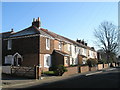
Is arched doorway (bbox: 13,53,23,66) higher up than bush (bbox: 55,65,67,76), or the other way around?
arched doorway (bbox: 13,53,23,66)

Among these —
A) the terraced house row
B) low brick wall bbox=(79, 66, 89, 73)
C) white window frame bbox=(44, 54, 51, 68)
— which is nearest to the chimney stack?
the terraced house row

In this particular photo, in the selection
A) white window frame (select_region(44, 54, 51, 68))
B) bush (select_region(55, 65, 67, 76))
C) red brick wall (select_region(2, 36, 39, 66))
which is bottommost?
bush (select_region(55, 65, 67, 76))

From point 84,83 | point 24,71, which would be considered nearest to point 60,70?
point 24,71

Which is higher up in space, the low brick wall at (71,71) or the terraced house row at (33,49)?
A: the terraced house row at (33,49)

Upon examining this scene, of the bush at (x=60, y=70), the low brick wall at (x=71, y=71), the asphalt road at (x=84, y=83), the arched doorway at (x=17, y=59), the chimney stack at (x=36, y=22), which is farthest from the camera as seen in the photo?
the chimney stack at (x=36, y=22)

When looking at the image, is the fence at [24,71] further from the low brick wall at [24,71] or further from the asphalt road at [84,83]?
the asphalt road at [84,83]

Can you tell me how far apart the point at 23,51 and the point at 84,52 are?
2467cm

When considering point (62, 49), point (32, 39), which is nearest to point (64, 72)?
point (32, 39)

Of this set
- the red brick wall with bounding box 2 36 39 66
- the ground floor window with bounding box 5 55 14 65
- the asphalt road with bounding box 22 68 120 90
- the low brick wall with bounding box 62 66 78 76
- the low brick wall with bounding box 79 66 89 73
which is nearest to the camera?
the asphalt road with bounding box 22 68 120 90

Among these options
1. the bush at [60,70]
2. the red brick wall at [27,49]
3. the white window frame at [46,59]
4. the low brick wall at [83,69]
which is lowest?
the low brick wall at [83,69]

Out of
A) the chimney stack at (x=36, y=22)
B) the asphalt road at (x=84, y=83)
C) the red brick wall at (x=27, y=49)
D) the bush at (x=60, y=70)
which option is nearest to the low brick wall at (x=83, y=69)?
the bush at (x=60, y=70)

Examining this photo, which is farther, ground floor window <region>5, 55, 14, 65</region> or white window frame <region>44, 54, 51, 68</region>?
ground floor window <region>5, 55, 14, 65</region>

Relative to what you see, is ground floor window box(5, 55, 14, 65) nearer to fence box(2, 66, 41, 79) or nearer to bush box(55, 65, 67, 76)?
fence box(2, 66, 41, 79)

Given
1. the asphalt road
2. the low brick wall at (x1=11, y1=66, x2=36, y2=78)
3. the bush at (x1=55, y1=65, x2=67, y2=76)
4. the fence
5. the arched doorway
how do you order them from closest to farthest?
the asphalt road → the fence → the low brick wall at (x1=11, y1=66, x2=36, y2=78) → the bush at (x1=55, y1=65, x2=67, y2=76) → the arched doorway
